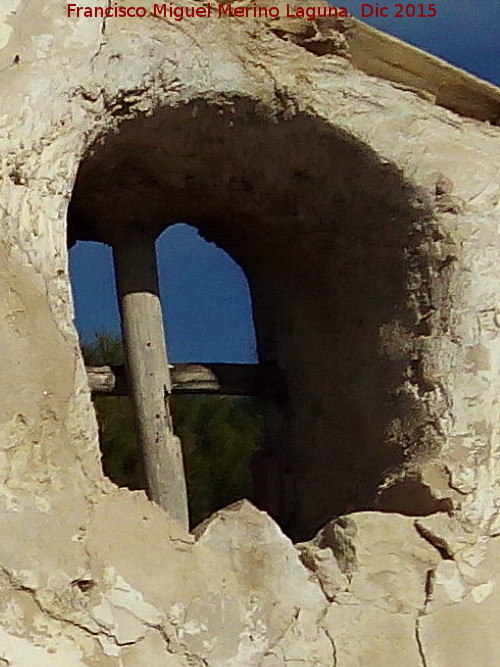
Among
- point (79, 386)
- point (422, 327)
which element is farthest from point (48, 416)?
point (422, 327)

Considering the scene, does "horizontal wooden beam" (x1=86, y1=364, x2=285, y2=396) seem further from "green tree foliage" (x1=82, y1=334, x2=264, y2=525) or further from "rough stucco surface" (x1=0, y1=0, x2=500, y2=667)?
"green tree foliage" (x1=82, y1=334, x2=264, y2=525)

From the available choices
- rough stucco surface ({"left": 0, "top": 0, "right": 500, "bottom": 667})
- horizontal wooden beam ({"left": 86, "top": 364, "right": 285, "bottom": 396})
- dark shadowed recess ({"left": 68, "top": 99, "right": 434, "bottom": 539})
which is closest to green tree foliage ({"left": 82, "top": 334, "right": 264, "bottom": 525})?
horizontal wooden beam ({"left": 86, "top": 364, "right": 285, "bottom": 396})

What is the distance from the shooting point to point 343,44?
2391 mm

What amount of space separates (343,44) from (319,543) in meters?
0.97

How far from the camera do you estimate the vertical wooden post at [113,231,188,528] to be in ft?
8.69

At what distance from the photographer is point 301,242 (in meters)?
2.64

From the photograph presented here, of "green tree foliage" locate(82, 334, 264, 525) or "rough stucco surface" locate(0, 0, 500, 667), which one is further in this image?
"green tree foliage" locate(82, 334, 264, 525)

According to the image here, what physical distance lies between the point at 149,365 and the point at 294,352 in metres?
0.34

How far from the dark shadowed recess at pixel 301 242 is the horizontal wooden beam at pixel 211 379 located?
45 mm

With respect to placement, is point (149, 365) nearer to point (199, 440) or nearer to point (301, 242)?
point (301, 242)

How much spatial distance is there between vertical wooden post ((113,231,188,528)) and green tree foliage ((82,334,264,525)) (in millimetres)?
1815

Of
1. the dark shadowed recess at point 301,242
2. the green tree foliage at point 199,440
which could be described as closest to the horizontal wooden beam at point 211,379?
the dark shadowed recess at point 301,242

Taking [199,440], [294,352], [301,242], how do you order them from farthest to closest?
[199,440] → [294,352] → [301,242]

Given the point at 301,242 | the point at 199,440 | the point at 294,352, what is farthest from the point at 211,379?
the point at 199,440
